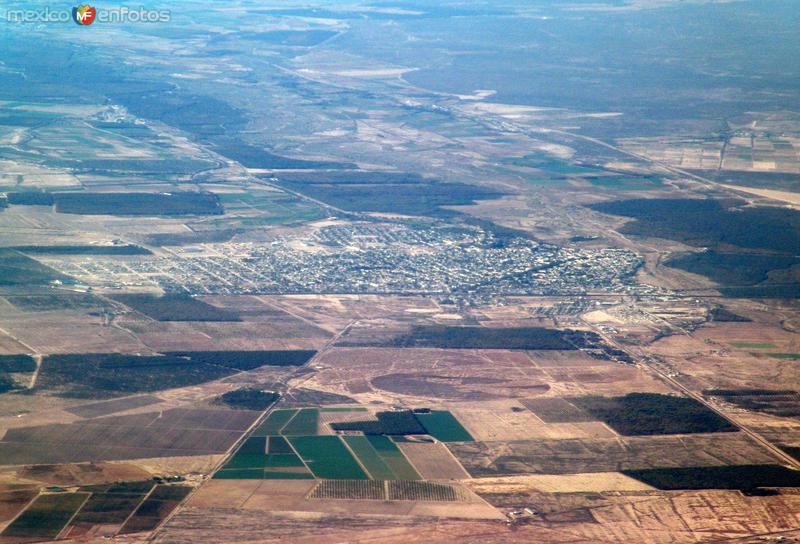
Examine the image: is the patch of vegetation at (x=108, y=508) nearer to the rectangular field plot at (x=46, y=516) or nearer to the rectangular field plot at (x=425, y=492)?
the rectangular field plot at (x=46, y=516)

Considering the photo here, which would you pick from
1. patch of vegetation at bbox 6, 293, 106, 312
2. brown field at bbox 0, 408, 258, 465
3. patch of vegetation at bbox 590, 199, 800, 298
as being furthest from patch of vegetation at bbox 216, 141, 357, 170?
brown field at bbox 0, 408, 258, 465

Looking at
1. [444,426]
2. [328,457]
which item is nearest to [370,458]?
[328,457]

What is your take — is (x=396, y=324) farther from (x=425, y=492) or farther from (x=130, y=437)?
(x=425, y=492)

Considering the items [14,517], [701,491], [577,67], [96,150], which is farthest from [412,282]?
[577,67]

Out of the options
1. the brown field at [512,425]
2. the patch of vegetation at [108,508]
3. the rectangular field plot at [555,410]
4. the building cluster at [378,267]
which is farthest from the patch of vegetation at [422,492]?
the building cluster at [378,267]

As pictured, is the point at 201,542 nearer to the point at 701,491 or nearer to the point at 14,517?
the point at 14,517

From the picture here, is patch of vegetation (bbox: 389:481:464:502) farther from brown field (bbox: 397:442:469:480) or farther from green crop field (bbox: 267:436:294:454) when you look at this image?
green crop field (bbox: 267:436:294:454)

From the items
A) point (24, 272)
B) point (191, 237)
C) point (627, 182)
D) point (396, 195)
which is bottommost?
point (24, 272)
